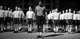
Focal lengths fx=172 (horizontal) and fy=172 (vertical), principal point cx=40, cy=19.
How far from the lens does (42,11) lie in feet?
33.2

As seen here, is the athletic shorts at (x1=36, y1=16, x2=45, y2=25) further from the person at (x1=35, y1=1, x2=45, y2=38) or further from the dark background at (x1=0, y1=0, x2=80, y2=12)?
the dark background at (x1=0, y1=0, x2=80, y2=12)

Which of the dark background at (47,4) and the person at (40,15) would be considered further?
the dark background at (47,4)

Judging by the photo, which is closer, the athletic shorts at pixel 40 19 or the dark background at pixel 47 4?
the athletic shorts at pixel 40 19

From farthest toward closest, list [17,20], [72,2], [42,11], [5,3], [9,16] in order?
[72,2] → [5,3] → [9,16] → [17,20] → [42,11]

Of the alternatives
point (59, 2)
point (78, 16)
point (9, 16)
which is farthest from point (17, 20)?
point (59, 2)

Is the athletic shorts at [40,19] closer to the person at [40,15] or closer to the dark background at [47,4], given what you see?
the person at [40,15]

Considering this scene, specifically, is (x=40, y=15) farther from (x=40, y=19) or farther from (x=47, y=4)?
(x=47, y=4)

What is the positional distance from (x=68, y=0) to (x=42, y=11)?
544 inches

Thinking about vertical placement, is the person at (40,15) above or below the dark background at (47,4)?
below

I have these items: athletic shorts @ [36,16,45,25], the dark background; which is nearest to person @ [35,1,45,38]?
athletic shorts @ [36,16,45,25]

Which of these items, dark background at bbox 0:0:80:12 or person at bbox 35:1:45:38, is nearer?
person at bbox 35:1:45:38

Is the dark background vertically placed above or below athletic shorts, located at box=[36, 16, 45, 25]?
above

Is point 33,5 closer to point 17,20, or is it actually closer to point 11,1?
point 11,1

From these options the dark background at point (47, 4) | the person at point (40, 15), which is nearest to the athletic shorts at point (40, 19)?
the person at point (40, 15)
